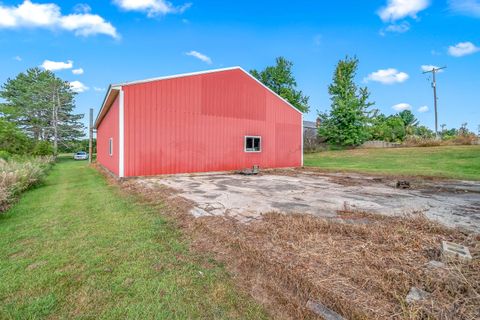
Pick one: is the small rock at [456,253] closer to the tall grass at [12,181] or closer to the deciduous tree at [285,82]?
the tall grass at [12,181]

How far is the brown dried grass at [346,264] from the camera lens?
1.61 metres

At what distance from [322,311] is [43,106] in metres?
36.6

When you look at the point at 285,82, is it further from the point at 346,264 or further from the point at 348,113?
the point at 346,264

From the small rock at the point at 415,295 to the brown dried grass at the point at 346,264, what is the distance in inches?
1.5

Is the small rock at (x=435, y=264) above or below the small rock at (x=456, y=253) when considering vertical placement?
below

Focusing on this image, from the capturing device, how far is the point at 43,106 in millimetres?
27578

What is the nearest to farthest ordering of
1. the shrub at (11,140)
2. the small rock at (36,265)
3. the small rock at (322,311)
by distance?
the small rock at (322,311) < the small rock at (36,265) < the shrub at (11,140)

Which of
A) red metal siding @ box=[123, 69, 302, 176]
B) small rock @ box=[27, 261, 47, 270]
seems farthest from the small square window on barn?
small rock @ box=[27, 261, 47, 270]

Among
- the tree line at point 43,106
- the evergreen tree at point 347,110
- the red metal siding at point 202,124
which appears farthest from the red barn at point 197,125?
the tree line at point 43,106

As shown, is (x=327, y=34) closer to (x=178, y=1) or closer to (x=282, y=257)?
(x=178, y=1)

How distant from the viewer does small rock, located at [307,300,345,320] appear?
61.3 inches

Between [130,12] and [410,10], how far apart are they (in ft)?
43.6

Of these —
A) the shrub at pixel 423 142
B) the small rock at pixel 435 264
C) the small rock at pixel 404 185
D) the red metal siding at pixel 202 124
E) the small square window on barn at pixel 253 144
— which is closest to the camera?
the small rock at pixel 435 264

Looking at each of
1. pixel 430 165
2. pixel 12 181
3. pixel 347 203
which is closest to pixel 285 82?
pixel 430 165
